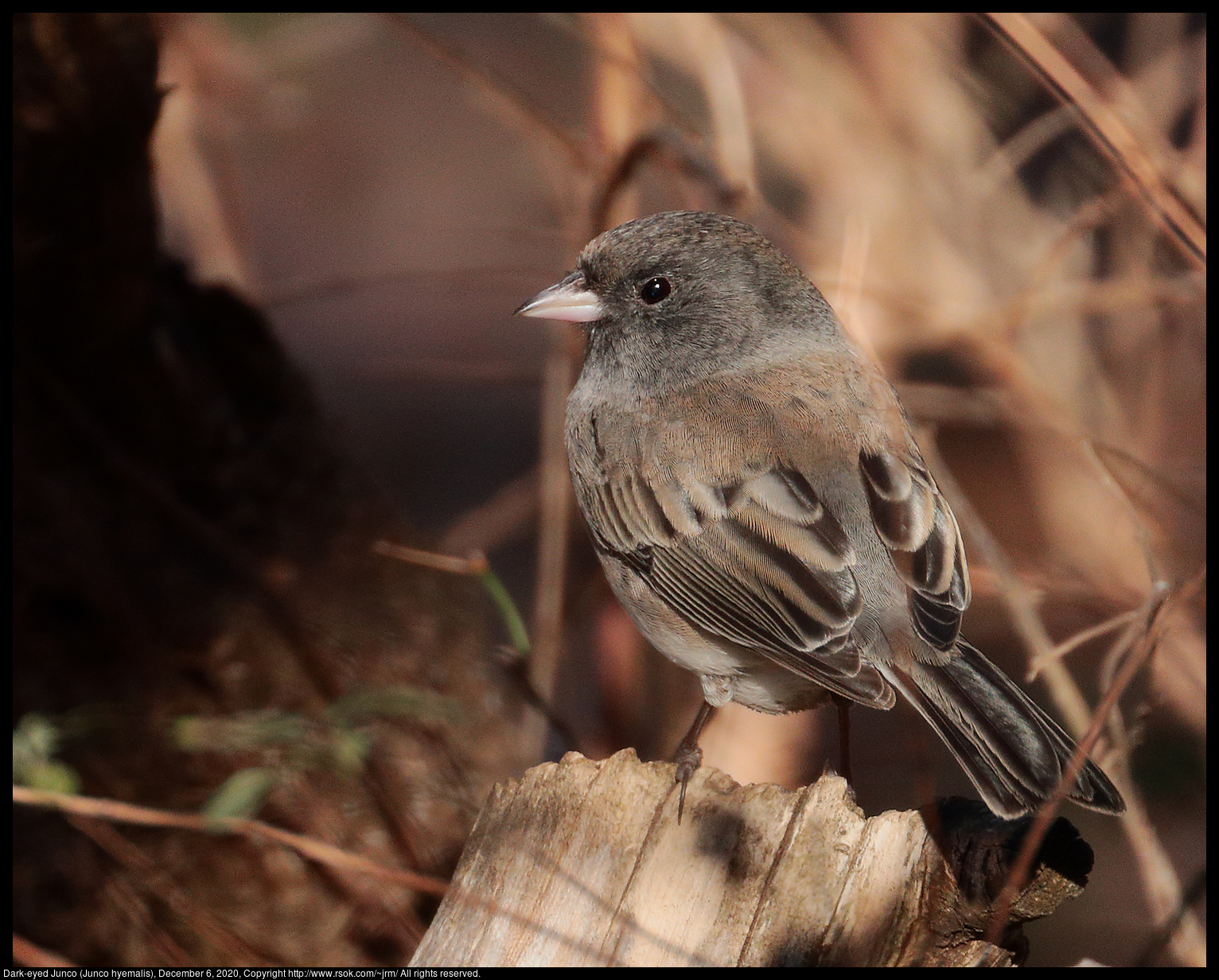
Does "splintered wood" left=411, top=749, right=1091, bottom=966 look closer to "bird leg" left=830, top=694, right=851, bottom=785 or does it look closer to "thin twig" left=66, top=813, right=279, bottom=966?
"bird leg" left=830, top=694, right=851, bottom=785

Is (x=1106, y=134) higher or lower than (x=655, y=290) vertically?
higher

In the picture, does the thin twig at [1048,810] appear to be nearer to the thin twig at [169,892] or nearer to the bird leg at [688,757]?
the bird leg at [688,757]

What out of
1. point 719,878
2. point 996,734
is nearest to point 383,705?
point 719,878

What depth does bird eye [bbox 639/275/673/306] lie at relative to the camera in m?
2.45

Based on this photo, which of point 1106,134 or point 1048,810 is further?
point 1106,134

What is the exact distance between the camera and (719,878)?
1.68m

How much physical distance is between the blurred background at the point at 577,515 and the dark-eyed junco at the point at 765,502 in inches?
8.9

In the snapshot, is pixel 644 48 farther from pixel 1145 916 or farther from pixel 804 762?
pixel 1145 916

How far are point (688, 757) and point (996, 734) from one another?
54 centimetres

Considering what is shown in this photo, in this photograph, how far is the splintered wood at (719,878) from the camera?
1.60m

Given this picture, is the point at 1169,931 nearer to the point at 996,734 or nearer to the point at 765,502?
the point at 996,734

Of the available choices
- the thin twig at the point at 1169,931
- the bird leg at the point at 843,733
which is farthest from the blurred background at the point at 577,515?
the thin twig at the point at 1169,931

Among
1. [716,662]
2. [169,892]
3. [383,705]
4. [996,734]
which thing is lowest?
[169,892]
